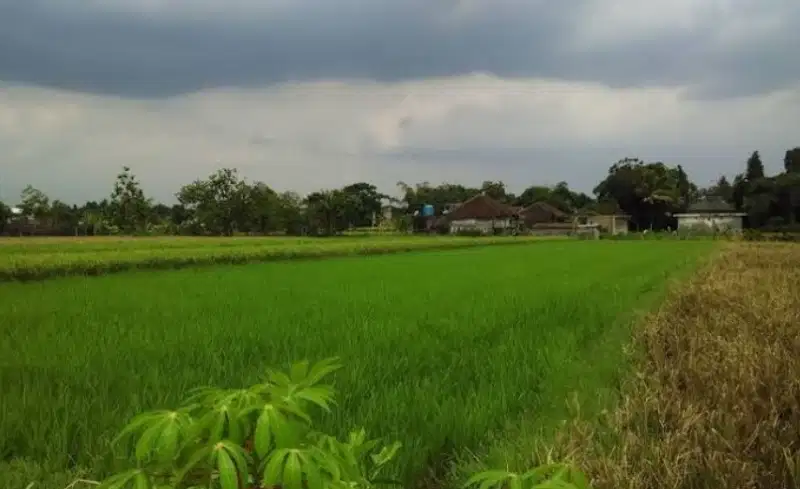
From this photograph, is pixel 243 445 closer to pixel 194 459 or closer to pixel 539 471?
pixel 194 459

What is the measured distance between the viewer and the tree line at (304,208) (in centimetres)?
5116

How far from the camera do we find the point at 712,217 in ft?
191

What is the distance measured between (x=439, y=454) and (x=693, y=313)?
627cm

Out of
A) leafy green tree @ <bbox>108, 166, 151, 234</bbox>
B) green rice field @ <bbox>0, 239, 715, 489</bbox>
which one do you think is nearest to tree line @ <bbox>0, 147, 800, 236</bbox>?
leafy green tree @ <bbox>108, 166, 151, 234</bbox>

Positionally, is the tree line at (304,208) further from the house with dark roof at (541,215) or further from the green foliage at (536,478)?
the green foliage at (536,478)

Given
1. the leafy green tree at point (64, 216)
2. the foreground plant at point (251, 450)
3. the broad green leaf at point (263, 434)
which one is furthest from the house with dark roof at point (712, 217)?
the broad green leaf at point (263, 434)

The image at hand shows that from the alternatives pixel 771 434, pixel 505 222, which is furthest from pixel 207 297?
pixel 505 222

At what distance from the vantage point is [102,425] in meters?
3.11

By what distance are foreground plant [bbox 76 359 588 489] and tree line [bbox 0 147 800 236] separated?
45224 mm

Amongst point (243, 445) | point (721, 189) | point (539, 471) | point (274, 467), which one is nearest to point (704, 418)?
point (539, 471)

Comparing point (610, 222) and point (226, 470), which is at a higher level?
point (226, 470)

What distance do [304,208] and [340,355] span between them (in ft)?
185

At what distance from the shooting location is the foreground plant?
3.75 feet

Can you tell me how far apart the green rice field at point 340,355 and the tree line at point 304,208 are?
3837cm
